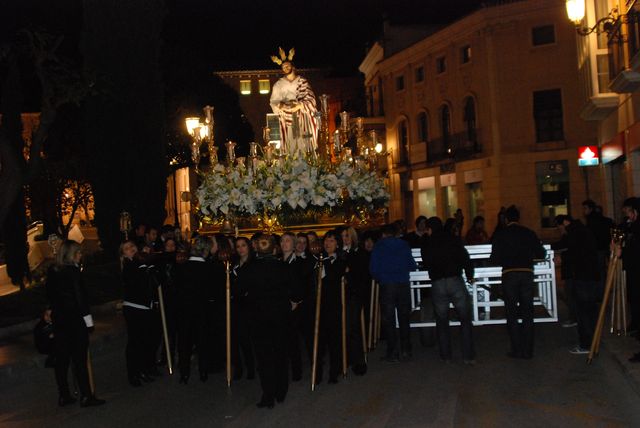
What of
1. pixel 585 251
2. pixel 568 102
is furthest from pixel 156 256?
pixel 568 102

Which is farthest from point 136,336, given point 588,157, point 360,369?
point 588,157

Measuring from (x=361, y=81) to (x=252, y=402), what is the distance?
6979 cm

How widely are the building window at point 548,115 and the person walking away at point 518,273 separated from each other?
2944 cm

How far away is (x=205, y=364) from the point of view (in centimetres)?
1080

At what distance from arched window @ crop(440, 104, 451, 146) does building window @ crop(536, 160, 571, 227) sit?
6597 millimetres

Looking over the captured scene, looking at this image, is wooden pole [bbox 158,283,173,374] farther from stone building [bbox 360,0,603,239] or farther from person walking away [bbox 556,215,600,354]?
stone building [bbox 360,0,603,239]

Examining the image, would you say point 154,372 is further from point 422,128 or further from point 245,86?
point 245,86

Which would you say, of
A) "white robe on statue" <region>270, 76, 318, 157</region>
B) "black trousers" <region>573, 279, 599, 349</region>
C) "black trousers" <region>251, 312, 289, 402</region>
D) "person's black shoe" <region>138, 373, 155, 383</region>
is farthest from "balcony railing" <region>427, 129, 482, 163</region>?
"black trousers" <region>251, 312, 289, 402</region>

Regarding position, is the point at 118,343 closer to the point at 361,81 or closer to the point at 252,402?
the point at 252,402

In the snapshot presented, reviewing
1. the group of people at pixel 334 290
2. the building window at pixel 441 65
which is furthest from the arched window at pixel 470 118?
the group of people at pixel 334 290

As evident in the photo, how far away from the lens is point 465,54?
42.5 m

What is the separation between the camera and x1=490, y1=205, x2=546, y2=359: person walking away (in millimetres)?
10945

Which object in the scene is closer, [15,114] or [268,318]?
[268,318]

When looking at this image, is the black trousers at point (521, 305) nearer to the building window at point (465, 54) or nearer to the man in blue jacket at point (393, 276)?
the man in blue jacket at point (393, 276)
